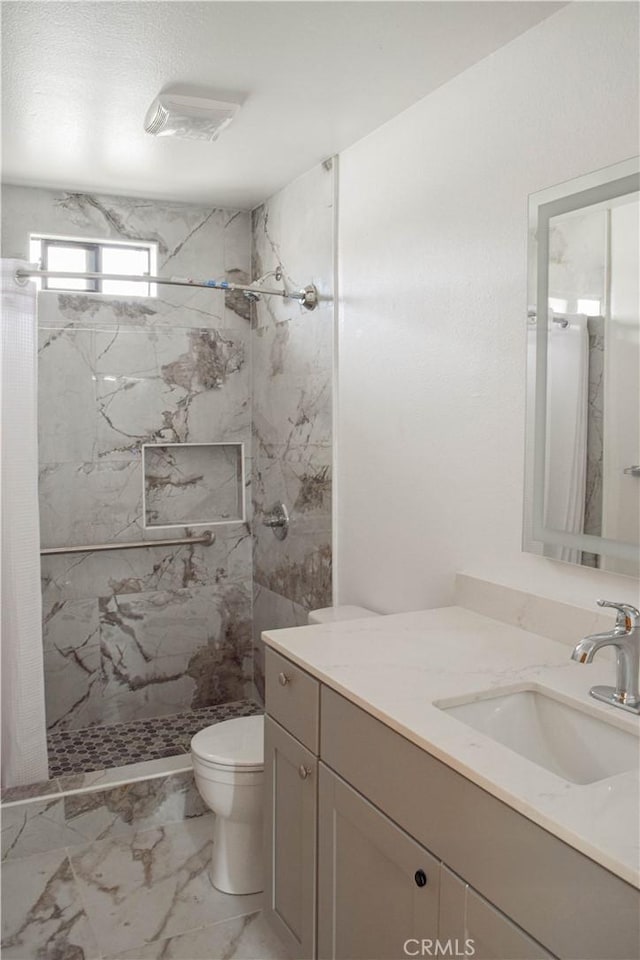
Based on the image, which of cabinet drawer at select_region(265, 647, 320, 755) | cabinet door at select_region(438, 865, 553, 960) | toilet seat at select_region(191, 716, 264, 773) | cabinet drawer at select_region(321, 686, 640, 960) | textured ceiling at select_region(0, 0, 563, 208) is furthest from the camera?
toilet seat at select_region(191, 716, 264, 773)

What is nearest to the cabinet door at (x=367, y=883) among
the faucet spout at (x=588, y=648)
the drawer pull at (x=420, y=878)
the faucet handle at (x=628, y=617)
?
the drawer pull at (x=420, y=878)

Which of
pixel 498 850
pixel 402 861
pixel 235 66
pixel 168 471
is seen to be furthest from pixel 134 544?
pixel 498 850

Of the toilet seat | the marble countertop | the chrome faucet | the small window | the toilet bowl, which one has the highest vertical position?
the small window

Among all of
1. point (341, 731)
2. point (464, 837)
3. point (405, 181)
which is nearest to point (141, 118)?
point (405, 181)

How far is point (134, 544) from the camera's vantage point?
3463mm

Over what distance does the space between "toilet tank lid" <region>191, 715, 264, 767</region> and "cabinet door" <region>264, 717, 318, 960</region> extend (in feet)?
1.02

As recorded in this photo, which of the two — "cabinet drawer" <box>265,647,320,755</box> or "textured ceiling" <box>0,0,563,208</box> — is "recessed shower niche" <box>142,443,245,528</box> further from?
"cabinet drawer" <box>265,647,320,755</box>

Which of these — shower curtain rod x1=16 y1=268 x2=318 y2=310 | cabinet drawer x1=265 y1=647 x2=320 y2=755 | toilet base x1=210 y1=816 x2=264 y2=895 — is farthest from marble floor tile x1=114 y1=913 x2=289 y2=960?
shower curtain rod x1=16 y1=268 x2=318 y2=310

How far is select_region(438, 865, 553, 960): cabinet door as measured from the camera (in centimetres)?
107

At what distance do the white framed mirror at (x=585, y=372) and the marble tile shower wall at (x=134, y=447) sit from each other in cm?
205

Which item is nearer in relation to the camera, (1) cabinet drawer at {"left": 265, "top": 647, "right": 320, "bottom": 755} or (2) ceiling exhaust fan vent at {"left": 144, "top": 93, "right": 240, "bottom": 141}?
(1) cabinet drawer at {"left": 265, "top": 647, "right": 320, "bottom": 755}

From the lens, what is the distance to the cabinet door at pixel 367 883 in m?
1.31

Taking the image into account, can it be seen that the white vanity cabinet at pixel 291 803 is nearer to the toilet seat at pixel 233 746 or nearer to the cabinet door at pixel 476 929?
the toilet seat at pixel 233 746

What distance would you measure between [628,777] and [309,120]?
2.17 meters
